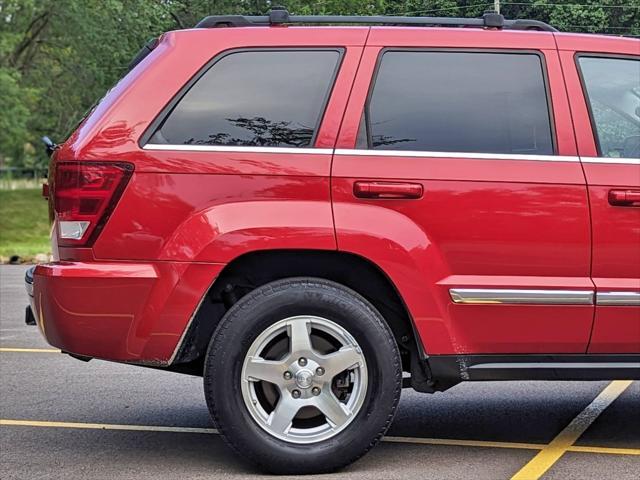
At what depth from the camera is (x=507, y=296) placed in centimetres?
469

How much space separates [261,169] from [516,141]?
3.76ft

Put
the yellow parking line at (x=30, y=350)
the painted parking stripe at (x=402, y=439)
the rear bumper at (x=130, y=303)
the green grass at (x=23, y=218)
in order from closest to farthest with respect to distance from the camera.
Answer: the rear bumper at (x=130, y=303) → the painted parking stripe at (x=402, y=439) → the yellow parking line at (x=30, y=350) → the green grass at (x=23, y=218)

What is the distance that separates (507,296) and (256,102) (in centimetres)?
140

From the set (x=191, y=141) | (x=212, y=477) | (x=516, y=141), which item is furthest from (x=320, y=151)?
(x=212, y=477)

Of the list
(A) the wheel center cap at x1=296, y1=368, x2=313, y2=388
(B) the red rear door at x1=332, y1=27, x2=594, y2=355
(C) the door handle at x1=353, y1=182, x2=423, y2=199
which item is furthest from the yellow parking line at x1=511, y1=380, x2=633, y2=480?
(C) the door handle at x1=353, y1=182, x2=423, y2=199

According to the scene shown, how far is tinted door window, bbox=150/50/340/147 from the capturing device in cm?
480

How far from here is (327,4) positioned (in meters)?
7.18

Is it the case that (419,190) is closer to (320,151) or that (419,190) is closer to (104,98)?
(320,151)

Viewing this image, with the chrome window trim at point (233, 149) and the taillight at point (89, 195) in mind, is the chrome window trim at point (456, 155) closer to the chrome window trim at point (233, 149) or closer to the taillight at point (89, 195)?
the chrome window trim at point (233, 149)

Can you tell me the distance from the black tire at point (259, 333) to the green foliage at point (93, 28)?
2487mm

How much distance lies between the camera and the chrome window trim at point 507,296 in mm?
4688

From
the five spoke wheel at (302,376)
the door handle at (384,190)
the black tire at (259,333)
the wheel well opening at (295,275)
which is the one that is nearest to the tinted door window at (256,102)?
the door handle at (384,190)

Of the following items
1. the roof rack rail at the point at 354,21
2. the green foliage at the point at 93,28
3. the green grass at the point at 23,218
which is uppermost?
the roof rack rail at the point at 354,21

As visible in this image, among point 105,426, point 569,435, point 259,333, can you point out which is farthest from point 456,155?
point 105,426
